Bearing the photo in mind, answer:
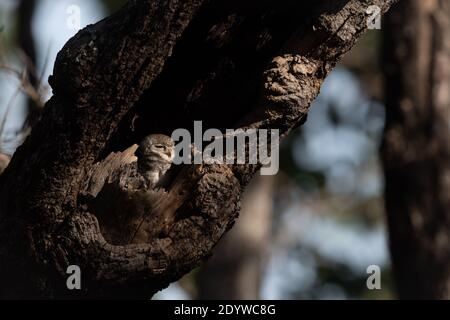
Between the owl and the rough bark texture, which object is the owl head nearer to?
the owl

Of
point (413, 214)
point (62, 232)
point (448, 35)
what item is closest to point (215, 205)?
point (62, 232)

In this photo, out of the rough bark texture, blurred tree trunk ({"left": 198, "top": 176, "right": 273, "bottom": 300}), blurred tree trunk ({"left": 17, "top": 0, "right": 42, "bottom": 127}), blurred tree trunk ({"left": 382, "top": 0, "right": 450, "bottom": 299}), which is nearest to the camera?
the rough bark texture

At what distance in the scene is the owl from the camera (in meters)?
4.38

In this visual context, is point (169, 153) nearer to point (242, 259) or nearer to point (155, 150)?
point (155, 150)

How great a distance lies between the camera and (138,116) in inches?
182

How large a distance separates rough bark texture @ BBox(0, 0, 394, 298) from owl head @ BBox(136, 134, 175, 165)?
0.43 feet

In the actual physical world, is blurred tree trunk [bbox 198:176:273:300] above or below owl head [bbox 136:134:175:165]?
above

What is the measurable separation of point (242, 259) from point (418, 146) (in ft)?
11.7

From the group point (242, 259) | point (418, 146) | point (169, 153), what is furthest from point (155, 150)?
point (242, 259)

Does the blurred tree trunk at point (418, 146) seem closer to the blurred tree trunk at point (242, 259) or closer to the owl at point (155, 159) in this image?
the blurred tree trunk at point (242, 259)

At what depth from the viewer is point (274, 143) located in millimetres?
4469

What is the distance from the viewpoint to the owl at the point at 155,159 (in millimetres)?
4379

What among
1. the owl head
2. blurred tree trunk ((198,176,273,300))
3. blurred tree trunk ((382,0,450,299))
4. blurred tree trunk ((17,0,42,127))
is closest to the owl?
the owl head
